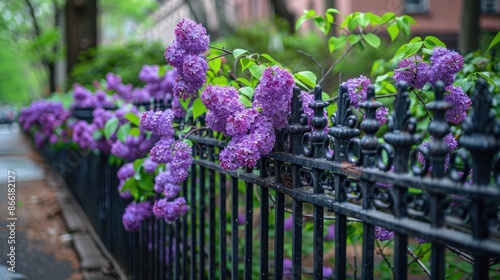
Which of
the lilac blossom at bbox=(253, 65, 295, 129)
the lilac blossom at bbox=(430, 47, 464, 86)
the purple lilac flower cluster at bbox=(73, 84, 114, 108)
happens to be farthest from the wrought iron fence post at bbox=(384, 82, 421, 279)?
the purple lilac flower cluster at bbox=(73, 84, 114, 108)

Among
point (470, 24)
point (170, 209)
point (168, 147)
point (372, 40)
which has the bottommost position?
point (170, 209)

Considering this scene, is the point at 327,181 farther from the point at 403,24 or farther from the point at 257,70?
the point at 403,24

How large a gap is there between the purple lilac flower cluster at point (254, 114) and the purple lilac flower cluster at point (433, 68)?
50 centimetres

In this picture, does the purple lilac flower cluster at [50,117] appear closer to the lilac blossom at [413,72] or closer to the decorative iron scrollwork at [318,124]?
the lilac blossom at [413,72]

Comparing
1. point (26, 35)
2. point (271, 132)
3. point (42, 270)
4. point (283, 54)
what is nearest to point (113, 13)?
point (26, 35)

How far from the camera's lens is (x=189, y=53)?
7.47ft

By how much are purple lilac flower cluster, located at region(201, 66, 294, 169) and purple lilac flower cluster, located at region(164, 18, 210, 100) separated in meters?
0.17

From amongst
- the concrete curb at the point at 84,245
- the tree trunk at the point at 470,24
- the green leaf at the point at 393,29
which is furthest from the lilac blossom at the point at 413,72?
the tree trunk at the point at 470,24

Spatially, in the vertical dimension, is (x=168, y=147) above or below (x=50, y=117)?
below

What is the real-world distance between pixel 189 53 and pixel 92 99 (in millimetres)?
4742

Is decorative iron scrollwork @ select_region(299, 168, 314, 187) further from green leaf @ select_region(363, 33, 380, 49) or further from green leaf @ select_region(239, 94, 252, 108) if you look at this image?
green leaf @ select_region(363, 33, 380, 49)

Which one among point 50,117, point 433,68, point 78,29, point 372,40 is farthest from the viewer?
point 78,29

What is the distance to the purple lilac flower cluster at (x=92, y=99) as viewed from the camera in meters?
6.51

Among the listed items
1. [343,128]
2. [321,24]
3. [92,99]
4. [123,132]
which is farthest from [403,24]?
[92,99]
